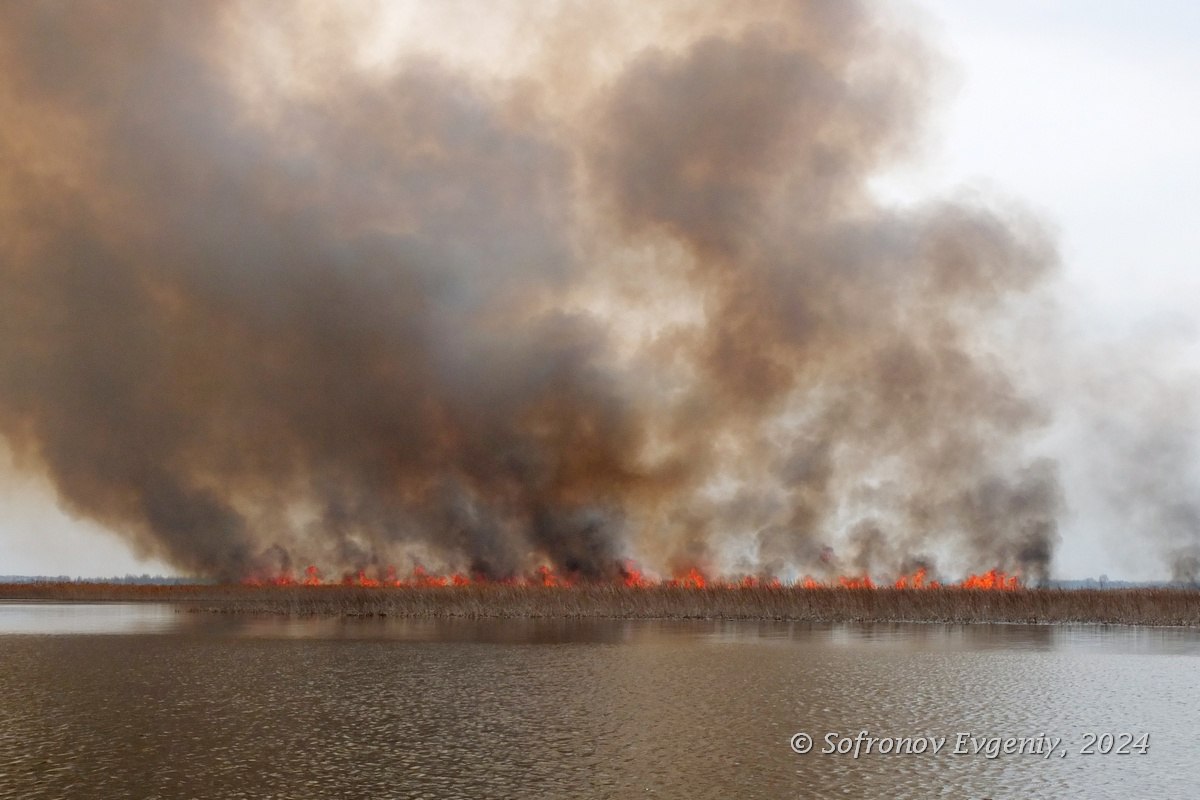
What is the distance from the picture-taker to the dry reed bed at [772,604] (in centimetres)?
5162

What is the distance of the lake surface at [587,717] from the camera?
51.6 feet

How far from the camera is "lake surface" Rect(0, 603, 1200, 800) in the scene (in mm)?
15734

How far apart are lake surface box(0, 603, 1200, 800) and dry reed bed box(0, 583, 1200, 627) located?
498 inches

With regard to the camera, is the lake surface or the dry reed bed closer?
the lake surface

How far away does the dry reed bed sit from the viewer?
169ft

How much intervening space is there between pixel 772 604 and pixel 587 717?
34.7 meters

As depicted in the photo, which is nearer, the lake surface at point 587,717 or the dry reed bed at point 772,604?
the lake surface at point 587,717

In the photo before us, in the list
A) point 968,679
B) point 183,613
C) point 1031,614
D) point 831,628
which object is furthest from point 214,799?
point 183,613

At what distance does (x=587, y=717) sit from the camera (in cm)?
2155

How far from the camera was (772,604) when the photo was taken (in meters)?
54.9

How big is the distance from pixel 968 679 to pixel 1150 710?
5380mm

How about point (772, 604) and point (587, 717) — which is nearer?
point (587, 717)

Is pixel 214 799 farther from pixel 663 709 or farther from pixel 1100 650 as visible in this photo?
pixel 1100 650

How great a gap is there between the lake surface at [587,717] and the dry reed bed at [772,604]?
12653 mm
